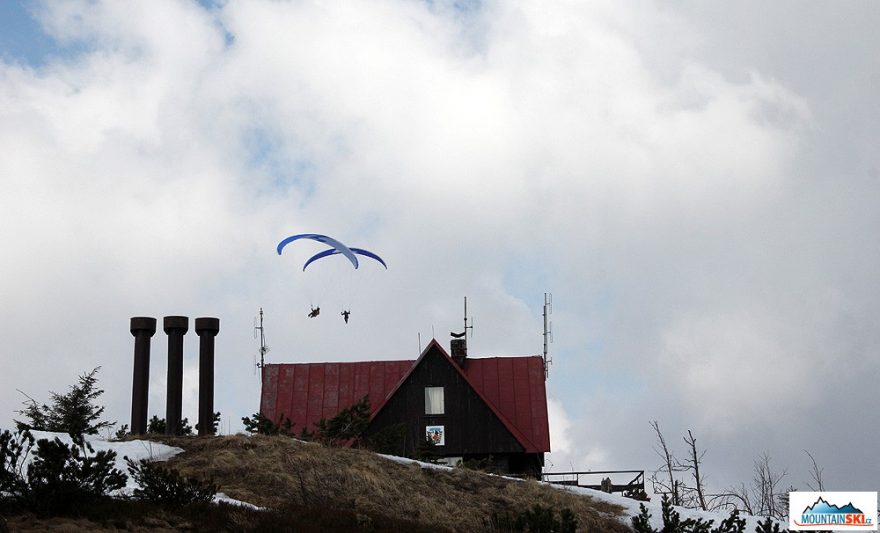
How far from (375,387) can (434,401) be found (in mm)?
3373

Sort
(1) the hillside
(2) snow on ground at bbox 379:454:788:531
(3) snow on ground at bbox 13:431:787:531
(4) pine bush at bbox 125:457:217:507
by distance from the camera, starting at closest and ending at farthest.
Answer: (1) the hillside < (4) pine bush at bbox 125:457:217:507 < (3) snow on ground at bbox 13:431:787:531 < (2) snow on ground at bbox 379:454:788:531

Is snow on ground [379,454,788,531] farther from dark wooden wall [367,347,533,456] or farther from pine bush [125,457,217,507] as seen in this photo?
dark wooden wall [367,347,533,456]

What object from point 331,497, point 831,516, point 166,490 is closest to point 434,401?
point 331,497

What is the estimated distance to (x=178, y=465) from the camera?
20.8m

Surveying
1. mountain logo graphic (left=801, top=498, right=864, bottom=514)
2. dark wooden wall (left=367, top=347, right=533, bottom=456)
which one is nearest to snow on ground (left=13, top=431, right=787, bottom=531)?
mountain logo graphic (left=801, top=498, right=864, bottom=514)

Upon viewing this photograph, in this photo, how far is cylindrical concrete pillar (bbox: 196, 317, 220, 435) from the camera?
26.0m

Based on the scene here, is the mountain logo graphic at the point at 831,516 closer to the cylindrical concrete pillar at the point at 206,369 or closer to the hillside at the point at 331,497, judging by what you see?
the hillside at the point at 331,497

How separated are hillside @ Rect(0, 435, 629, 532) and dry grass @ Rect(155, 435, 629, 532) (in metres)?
0.02

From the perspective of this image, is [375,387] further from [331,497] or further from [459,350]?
[331,497]

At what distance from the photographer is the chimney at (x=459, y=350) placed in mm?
41469

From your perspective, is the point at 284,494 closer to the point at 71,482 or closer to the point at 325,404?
the point at 71,482

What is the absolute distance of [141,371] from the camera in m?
26.0

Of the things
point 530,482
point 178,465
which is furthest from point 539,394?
point 178,465

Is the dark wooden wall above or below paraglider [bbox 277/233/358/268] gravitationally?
below
